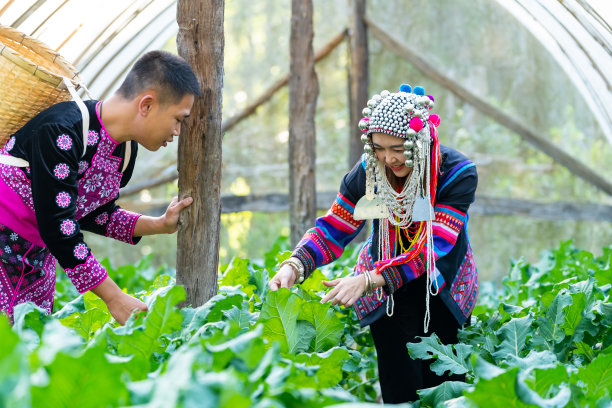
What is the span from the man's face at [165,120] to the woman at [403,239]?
31.4 inches

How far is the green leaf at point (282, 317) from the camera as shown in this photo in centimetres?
268

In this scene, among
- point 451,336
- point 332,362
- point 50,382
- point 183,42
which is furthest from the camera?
point 451,336

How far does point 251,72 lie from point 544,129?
12.5 ft

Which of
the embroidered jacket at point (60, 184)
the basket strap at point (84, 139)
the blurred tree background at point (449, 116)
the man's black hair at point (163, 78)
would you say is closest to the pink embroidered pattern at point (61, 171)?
the embroidered jacket at point (60, 184)

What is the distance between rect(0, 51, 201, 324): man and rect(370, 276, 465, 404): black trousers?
1.26 metres

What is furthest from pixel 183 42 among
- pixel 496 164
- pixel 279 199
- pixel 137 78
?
pixel 496 164

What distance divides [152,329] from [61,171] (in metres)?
0.68

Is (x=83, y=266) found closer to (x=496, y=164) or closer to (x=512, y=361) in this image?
(x=512, y=361)

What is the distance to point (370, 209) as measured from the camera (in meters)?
3.12

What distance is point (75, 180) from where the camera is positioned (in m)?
Result: 2.50

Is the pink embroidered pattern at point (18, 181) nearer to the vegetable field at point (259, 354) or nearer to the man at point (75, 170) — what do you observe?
the man at point (75, 170)

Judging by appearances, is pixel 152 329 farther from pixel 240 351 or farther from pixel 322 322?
pixel 322 322

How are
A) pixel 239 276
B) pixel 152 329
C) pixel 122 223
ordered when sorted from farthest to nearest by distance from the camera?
pixel 239 276 < pixel 122 223 < pixel 152 329

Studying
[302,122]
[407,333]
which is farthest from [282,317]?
[302,122]
